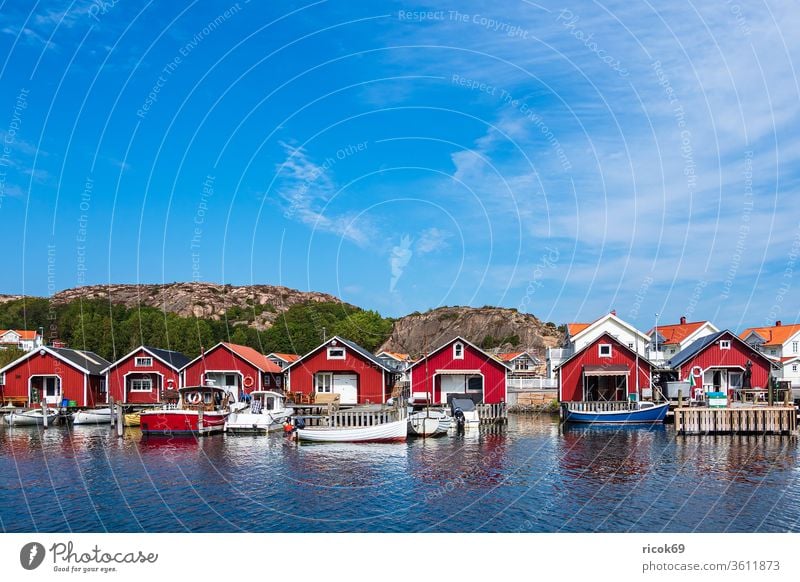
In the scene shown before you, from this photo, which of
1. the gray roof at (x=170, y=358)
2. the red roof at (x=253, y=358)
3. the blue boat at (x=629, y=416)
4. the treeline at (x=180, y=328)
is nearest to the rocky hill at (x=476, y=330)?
the treeline at (x=180, y=328)

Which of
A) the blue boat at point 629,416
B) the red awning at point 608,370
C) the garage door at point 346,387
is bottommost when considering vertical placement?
the blue boat at point 629,416

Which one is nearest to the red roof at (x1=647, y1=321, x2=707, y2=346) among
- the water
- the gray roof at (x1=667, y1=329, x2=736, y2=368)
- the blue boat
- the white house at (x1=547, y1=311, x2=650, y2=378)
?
the white house at (x1=547, y1=311, x2=650, y2=378)

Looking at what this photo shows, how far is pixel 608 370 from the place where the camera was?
229 feet

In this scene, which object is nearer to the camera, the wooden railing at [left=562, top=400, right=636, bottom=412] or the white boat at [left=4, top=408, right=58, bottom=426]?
the white boat at [left=4, top=408, right=58, bottom=426]

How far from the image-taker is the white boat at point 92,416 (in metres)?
63.4

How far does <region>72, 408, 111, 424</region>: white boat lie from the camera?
6344cm

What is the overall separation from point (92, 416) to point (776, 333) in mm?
98471

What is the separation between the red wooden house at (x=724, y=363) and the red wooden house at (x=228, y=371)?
4140 centimetres

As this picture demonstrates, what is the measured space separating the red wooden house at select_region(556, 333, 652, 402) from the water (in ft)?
74.3

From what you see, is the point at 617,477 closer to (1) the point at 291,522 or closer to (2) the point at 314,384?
(1) the point at 291,522

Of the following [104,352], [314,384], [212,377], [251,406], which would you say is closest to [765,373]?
[314,384]

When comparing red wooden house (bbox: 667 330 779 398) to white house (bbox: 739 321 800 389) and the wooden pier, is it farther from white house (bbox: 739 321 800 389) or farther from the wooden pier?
white house (bbox: 739 321 800 389)

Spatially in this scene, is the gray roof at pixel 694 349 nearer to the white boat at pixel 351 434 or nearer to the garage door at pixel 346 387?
the garage door at pixel 346 387

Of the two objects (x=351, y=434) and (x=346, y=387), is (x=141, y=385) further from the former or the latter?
(x=351, y=434)
